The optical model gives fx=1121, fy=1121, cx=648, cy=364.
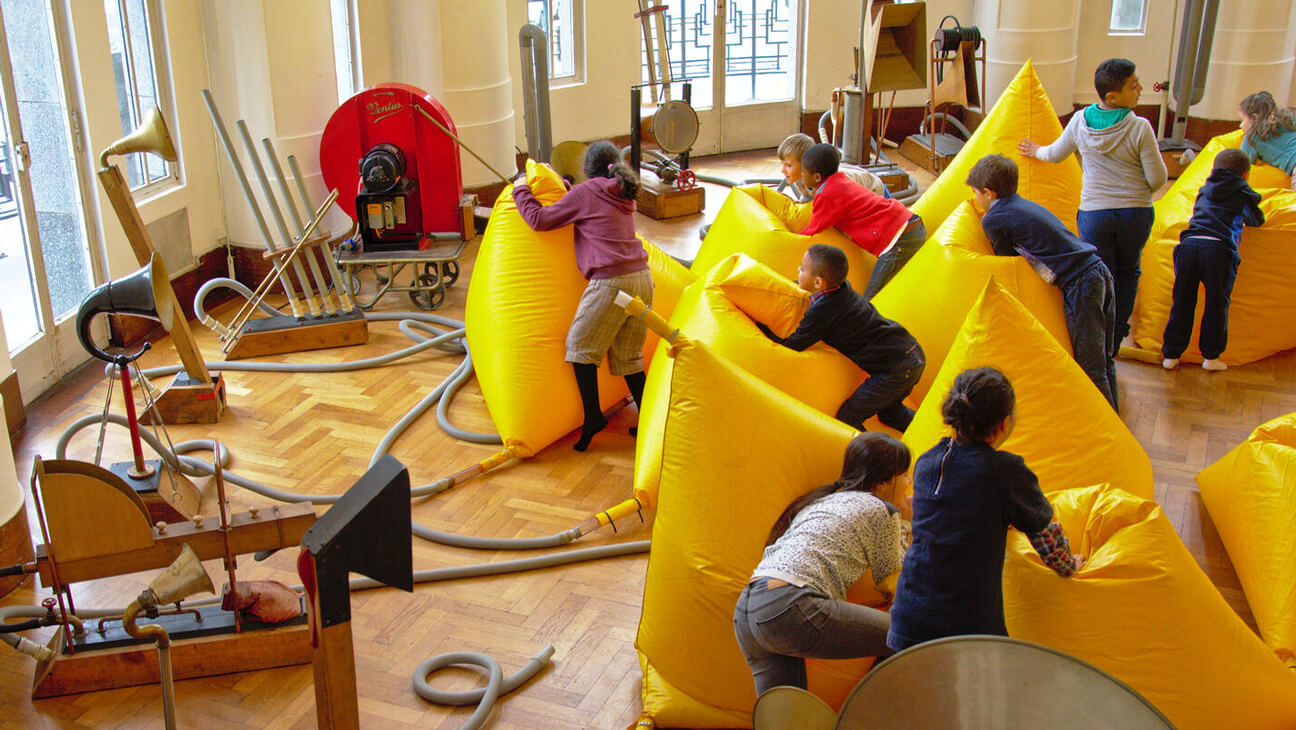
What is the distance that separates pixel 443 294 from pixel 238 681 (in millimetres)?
3169

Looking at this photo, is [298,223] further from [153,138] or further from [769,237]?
[769,237]

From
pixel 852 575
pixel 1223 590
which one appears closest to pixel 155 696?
pixel 852 575

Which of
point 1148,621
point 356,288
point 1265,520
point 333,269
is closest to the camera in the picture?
point 1148,621

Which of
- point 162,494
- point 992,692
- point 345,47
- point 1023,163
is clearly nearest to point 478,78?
point 345,47

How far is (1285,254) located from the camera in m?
4.88

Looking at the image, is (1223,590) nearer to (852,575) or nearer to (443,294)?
(852,575)

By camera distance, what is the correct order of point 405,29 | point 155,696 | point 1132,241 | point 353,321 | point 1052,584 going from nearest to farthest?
point 1052,584 < point 155,696 < point 1132,241 < point 353,321 < point 405,29

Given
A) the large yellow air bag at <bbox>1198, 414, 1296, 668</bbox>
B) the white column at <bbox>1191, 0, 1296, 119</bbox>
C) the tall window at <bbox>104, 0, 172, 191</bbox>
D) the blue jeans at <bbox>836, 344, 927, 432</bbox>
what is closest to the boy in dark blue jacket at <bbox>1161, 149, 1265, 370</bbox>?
the large yellow air bag at <bbox>1198, 414, 1296, 668</bbox>

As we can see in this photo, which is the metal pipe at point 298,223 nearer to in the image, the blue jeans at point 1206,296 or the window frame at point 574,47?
the window frame at point 574,47

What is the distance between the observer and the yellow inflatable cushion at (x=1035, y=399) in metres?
3.06

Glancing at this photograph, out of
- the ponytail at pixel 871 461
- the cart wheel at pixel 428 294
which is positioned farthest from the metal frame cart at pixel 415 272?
the ponytail at pixel 871 461

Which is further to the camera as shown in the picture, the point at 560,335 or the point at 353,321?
the point at 353,321

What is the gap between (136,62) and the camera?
17.7 ft

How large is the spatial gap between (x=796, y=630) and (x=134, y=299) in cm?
202
